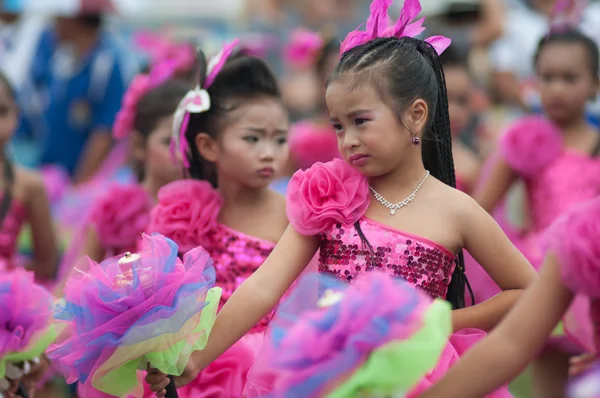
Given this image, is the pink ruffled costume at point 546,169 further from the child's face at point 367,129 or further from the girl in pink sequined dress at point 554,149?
the child's face at point 367,129

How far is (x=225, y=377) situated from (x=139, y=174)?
7.36 feet

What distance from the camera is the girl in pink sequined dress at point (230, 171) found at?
4.02 m

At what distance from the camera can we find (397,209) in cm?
329

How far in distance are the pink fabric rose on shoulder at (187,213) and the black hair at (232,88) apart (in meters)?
0.27

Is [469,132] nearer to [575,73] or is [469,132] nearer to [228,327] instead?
[575,73]

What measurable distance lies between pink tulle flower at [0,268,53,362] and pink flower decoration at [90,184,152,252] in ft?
3.94

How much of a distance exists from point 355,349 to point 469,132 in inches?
229

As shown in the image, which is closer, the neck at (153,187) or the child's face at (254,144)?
the child's face at (254,144)

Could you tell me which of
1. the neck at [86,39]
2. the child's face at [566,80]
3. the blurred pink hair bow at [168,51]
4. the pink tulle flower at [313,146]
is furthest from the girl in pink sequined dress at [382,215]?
the neck at [86,39]

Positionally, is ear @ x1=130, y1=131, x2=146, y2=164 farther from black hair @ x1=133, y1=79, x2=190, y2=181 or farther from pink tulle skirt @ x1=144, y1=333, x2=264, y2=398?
pink tulle skirt @ x1=144, y1=333, x2=264, y2=398

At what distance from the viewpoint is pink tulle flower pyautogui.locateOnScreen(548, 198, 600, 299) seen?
2.48 meters

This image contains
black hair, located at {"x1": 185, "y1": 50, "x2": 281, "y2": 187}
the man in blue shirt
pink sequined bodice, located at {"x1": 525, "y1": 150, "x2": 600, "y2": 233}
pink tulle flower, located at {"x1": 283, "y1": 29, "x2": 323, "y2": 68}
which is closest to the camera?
black hair, located at {"x1": 185, "y1": 50, "x2": 281, "y2": 187}

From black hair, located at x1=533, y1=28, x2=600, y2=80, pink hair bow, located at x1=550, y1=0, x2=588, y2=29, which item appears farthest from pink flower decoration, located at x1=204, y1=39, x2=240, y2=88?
pink hair bow, located at x1=550, y1=0, x2=588, y2=29

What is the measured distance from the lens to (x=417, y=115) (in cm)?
333
